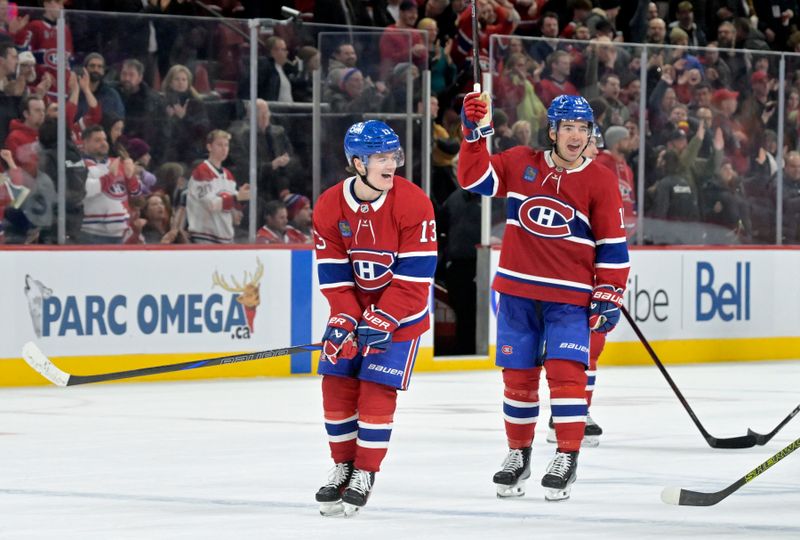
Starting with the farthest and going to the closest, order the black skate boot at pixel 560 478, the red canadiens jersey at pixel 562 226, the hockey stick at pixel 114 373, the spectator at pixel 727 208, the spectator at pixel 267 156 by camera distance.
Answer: the spectator at pixel 727 208
the spectator at pixel 267 156
the red canadiens jersey at pixel 562 226
the black skate boot at pixel 560 478
the hockey stick at pixel 114 373

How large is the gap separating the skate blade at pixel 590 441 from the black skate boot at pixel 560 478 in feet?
4.76

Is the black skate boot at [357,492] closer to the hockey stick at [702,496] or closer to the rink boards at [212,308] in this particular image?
the hockey stick at [702,496]

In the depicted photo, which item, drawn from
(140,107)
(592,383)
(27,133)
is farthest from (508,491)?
(140,107)

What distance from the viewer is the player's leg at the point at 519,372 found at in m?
5.41

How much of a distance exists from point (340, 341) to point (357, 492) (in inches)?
18.3

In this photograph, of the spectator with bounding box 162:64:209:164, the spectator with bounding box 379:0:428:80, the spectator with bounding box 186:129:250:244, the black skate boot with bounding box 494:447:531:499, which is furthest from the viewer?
the spectator with bounding box 379:0:428:80

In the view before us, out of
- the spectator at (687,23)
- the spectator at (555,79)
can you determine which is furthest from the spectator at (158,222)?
the spectator at (687,23)

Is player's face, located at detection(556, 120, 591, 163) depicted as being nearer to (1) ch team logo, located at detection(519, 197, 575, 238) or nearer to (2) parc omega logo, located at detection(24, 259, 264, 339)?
(1) ch team logo, located at detection(519, 197, 575, 238)

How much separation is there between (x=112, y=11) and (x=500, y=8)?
346 cm

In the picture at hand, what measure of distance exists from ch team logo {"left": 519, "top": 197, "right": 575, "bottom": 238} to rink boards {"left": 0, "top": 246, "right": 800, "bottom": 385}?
14.0 feet

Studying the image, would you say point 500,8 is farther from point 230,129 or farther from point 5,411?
point 5,411

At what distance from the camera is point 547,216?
5449 millimetres

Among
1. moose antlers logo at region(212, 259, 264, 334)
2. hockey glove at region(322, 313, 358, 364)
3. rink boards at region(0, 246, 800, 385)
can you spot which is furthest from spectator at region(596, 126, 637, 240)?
hockey glove at region(322, 313, 358, 364)

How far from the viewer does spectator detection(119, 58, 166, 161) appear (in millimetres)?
9164
